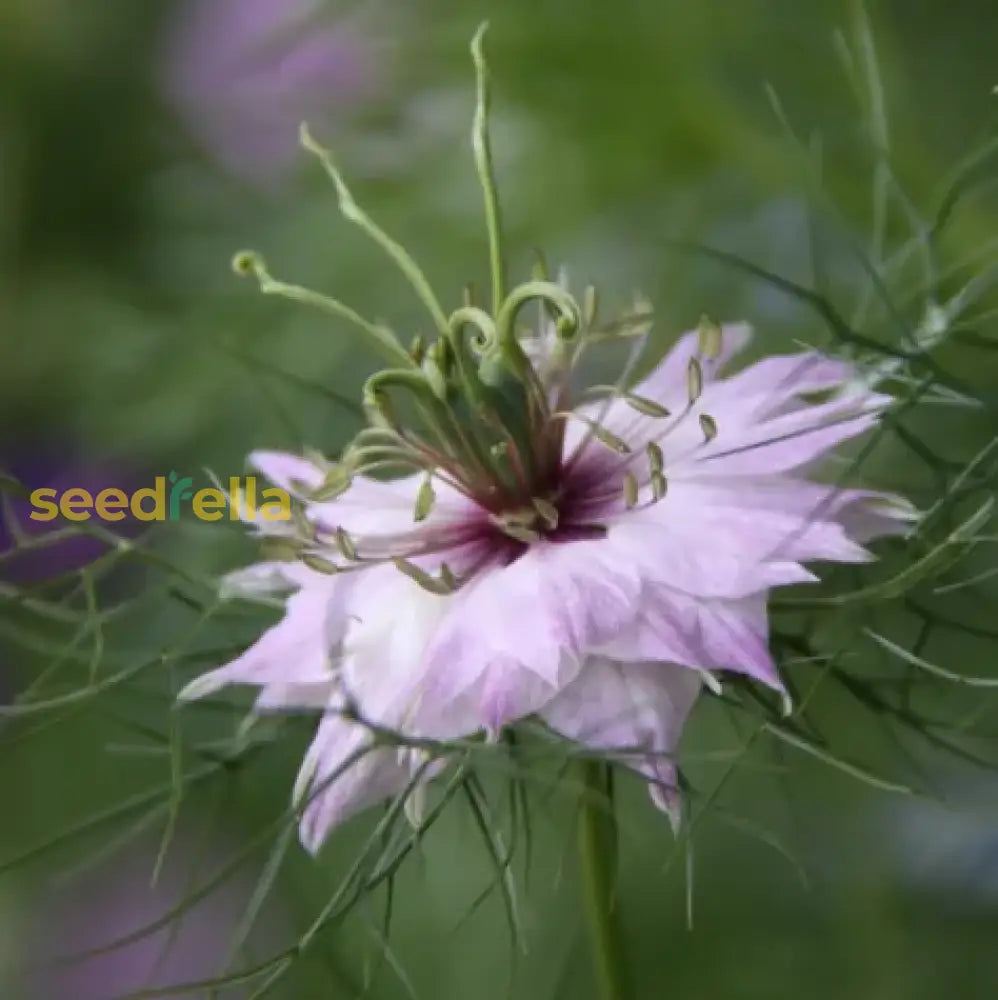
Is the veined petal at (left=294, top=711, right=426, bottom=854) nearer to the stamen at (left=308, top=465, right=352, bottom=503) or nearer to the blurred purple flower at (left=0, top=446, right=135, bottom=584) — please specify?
the stamen at (left=308, top=465, right=352, bottom=503)

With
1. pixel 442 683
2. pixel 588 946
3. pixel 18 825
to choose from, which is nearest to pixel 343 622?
pixel 442 683

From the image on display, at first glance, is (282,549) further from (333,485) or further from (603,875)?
(603,875)

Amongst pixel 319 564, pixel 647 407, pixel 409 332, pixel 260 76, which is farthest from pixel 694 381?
pixel 260 76

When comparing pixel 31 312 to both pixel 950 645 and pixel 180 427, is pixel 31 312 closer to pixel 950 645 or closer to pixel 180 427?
pixel 180 427

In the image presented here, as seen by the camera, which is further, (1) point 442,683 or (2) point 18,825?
(2) point 18,825

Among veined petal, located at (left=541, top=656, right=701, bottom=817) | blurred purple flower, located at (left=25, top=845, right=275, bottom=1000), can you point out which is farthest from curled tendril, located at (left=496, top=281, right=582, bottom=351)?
blurred purple flower, located at (left=25, top=845, right=275, bottom=1000)
